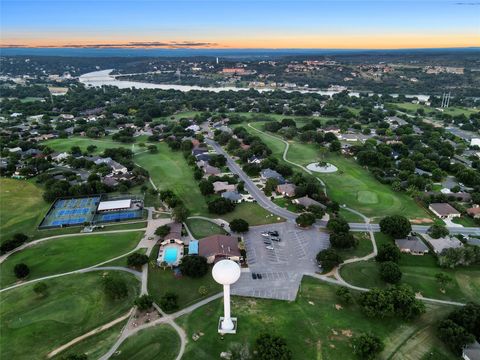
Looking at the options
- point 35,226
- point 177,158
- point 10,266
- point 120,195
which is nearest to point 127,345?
point 10,266

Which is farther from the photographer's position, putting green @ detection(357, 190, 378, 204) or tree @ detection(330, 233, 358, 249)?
putting green @ detection(357, 190, 378, 204)

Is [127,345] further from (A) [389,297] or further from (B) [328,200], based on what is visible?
(B) [328,200]

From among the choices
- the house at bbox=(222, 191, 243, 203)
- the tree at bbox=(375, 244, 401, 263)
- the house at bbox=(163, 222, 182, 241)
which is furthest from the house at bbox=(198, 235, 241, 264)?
the tree at bbox=(375, 244, 401, 263)

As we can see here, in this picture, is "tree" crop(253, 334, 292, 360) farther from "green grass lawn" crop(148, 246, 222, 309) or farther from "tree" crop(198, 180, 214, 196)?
"tree" crop(198, 180, 214, 196)

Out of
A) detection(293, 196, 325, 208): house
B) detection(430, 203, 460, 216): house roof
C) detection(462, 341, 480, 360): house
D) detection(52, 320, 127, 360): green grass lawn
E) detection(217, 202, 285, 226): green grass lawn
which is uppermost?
detection(293, 196, 325, 208): house

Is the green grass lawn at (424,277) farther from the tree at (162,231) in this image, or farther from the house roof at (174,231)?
the tree at (162,231)

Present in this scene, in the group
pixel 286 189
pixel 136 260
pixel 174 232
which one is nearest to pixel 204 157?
pixel 286 189
